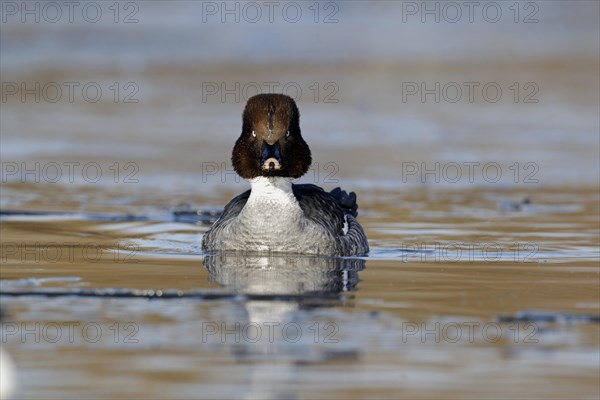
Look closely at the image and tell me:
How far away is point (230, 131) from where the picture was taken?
19438mm

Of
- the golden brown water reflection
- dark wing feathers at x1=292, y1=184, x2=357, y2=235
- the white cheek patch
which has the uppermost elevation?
the white cheek patch

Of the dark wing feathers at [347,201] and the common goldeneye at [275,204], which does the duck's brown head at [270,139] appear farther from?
the dark wing feathers at [347,201]

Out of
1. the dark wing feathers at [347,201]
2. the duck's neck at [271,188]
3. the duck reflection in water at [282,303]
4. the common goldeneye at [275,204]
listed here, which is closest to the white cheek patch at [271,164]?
the common goldeneye at [275,204]

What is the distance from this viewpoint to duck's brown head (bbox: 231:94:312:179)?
1084 cm

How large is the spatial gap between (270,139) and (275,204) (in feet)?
1.73

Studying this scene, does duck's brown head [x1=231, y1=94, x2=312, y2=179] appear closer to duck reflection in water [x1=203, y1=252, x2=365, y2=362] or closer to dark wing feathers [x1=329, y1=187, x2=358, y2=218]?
duck reflection in water [x1=203, y1=252, x2=365, y2=362]

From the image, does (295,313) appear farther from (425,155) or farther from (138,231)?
(425,155)

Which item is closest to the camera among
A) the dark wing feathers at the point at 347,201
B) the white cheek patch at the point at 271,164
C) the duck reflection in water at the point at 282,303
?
the duck reflection in water at the point at 282,303

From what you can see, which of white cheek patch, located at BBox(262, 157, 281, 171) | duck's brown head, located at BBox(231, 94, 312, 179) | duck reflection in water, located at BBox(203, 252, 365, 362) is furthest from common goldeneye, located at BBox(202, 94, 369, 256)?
white cheek patch, located at BBox(262, 157, 281, 171)

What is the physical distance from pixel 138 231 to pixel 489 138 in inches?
311

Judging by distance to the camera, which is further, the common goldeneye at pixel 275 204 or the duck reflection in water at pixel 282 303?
the common goldeneye at pixel 275 204

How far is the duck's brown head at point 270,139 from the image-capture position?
35.6ft

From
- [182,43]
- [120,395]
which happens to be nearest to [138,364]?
[120,395]

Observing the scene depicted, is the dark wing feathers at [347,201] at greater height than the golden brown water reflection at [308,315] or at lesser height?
greater
